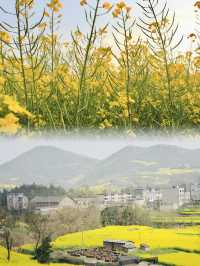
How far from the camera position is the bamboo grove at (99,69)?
2051 millimetres

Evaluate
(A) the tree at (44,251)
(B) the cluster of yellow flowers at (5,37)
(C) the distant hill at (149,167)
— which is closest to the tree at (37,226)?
(A) the tree at (44,251)

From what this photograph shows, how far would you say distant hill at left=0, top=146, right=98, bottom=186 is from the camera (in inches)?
74.7

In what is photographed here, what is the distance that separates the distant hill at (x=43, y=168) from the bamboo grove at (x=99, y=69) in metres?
0.11

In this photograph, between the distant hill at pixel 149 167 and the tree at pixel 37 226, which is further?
the distant hill at pixel 149 167

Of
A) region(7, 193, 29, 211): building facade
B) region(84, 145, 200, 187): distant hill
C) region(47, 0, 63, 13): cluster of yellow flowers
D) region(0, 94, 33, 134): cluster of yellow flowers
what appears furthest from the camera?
region(47, 0, 63, 13): cluster of yellow flowers

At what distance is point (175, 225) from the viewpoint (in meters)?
2.00

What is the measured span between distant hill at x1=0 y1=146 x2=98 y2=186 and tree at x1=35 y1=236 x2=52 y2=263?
0.17 m

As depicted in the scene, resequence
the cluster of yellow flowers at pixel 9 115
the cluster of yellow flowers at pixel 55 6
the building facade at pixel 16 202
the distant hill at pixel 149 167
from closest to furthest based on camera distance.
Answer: the cluster of yellow flowers at pixel 9 115, the building facade at pixel 16 202, the distant hill at pixel 149 167, the cluster of yellow flowers at pixel 55 6

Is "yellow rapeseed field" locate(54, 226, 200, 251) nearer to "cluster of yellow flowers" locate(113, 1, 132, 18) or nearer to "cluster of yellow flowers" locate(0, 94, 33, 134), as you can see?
"cluster of yellow flowers" locate(0, 94, 33, 134)

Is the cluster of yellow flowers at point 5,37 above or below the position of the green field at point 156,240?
above

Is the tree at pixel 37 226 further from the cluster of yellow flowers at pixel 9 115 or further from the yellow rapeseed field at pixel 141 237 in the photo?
the cluster of yellow flowers at pixel 9 115

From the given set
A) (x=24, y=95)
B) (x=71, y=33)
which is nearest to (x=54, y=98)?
(x=24, y=95)

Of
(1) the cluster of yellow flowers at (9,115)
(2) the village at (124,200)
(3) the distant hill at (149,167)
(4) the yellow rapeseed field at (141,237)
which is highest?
(1) the cluster of yellow flowers at (9,115)

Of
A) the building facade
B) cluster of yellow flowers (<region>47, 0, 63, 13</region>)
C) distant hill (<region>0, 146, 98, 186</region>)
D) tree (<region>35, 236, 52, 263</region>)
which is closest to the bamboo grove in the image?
cluster of yellow flowers (<region>47, 0, 63, 13</region>)
